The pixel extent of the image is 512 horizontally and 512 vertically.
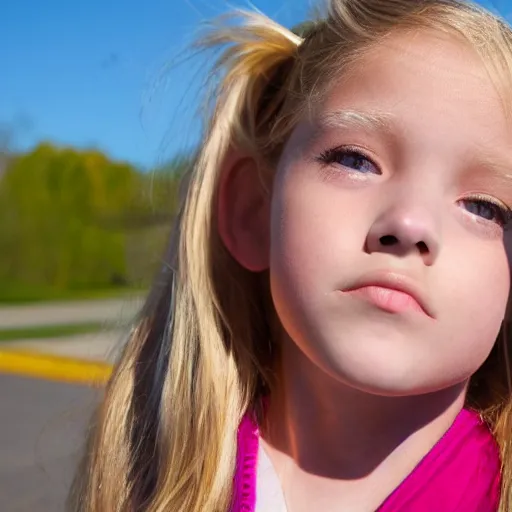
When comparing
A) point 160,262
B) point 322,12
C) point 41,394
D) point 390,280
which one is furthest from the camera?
point 41,394

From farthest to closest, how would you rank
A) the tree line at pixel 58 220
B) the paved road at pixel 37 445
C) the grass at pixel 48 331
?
the tree line at pixel 58 220, the grass at pixel 48 331, the paved road at pixel 37 445

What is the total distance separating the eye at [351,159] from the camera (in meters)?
Answer: 1.14

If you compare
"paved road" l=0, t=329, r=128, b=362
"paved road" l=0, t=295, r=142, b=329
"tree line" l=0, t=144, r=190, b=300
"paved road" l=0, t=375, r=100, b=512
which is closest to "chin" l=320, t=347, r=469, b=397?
"paved road" l=0, t=375, r=100, b=512

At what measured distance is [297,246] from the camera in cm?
114

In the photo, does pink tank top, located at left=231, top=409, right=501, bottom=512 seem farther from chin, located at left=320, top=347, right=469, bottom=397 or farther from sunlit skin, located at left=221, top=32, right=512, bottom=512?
chin, located at left=320, top=347, right=469, bottom=397

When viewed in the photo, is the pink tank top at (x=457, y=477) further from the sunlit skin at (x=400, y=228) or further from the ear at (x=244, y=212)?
the ear at (x=244, y=212)

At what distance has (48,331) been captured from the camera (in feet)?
30.8

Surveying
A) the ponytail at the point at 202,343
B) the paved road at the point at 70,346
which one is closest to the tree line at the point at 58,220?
the paved road at the point at 70,346

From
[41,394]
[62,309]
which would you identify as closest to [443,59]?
[41,394]

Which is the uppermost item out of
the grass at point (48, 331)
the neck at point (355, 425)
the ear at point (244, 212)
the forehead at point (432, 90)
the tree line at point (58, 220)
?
the forehead at point (432, 90)

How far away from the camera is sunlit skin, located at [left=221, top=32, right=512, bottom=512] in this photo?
41.8 inches

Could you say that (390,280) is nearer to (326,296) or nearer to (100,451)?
(326,296)

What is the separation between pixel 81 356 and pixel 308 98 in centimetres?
667

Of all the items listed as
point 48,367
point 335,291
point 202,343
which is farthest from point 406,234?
point 48,367
